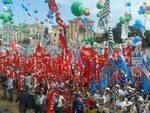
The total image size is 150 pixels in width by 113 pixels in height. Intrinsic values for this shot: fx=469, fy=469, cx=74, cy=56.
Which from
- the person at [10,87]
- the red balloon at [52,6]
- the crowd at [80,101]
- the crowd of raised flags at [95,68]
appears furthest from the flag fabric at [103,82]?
the red balloon at [52,6]

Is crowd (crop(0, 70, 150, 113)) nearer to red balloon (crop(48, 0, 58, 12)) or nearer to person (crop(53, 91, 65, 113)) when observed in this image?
person (crop(53, 91, 65, 113))

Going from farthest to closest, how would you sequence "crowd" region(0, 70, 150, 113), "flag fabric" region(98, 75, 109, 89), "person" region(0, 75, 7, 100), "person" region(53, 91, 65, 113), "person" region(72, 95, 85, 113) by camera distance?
"person" region(0, 75, 7, 100) → "flag fabric" region(98, 75, 109, 89) → "person" region(53, 91, 65, 113) → "crowd" region(0, 70, 150, 113) → "person" region(72, 95, 85, 113)

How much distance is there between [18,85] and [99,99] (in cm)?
753

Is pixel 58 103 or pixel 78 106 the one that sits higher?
pixel 58 103

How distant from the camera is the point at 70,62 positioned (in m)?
24.1

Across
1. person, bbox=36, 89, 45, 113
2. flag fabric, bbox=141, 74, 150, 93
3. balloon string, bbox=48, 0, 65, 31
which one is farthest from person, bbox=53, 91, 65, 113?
flag fabric, bbox=141, 74, 150, 93

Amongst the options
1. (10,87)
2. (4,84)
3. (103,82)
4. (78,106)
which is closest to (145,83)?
(103,82)

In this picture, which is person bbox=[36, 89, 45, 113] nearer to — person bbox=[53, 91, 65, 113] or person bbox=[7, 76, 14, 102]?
person bbox=[53, 91, 65, 113]

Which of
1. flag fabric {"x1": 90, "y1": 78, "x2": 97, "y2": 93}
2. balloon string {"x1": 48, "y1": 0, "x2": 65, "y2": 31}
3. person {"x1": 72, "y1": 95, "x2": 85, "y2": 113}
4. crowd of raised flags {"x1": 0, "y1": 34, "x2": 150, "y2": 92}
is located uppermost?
balloon string {"x1": 48, "y1": 0, "x2": 65, "y2": 31}

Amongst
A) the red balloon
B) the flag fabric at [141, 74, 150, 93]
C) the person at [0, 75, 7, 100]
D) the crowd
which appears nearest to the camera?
the crowd

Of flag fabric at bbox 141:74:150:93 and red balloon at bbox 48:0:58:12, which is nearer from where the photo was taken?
red balloon at bbox 48:0:58:12

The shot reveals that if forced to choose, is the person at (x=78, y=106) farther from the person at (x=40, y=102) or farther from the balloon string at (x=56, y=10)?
the balloon string at (x=56, y=10)

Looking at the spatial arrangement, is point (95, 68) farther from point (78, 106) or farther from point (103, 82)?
point (78, 106)

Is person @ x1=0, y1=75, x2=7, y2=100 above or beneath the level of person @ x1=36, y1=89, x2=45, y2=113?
above
